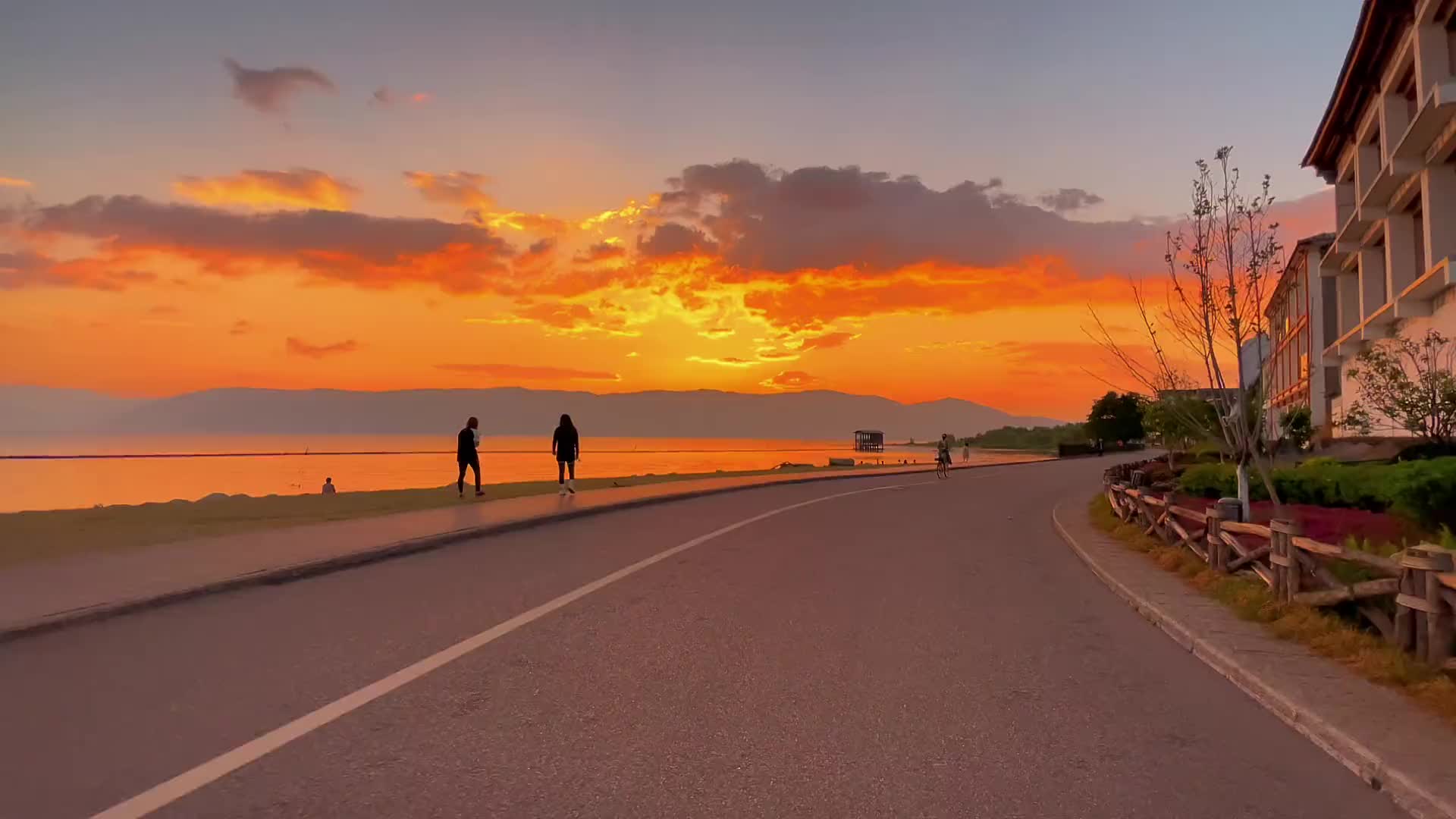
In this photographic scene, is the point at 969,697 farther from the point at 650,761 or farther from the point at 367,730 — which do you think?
the point at 367,730

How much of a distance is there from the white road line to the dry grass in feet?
21.3

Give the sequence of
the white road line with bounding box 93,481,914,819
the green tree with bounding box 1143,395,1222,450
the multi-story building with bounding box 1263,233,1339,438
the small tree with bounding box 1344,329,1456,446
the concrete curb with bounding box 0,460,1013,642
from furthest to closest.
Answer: the multi-story building with bounding box 1263,233,1339,438 → the small tree with bounding box 1344,329,1456,446 → the green tree with bounding box 1143,395,1222,450 → the concrete curb with bounding box 0,460,1013,642 → the white road line with bounding box 93,481,914,819

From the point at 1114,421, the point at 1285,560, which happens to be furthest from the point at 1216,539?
the point at 1114,421

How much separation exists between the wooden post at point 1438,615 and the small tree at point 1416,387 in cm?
1888

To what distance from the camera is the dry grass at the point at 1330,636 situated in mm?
6477

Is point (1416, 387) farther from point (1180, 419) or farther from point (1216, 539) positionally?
point (1216, 539)

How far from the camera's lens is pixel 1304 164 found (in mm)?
42875

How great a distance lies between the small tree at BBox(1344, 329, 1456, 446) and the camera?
77.7 feet

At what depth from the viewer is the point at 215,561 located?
42.8ft

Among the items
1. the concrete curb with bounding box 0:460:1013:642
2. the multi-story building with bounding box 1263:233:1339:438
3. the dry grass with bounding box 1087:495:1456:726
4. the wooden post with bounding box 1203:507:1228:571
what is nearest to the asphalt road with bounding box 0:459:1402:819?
the concrete curb with bounding box 0:460:1013:642

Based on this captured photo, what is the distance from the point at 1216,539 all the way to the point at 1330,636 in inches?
158

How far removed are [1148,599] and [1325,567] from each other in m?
1.74

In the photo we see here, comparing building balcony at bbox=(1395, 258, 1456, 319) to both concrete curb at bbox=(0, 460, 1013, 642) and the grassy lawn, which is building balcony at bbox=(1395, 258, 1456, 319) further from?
the grassy lawn

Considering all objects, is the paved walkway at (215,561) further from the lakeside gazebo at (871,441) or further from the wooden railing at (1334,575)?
the lakeside gazebo at (871,441)
